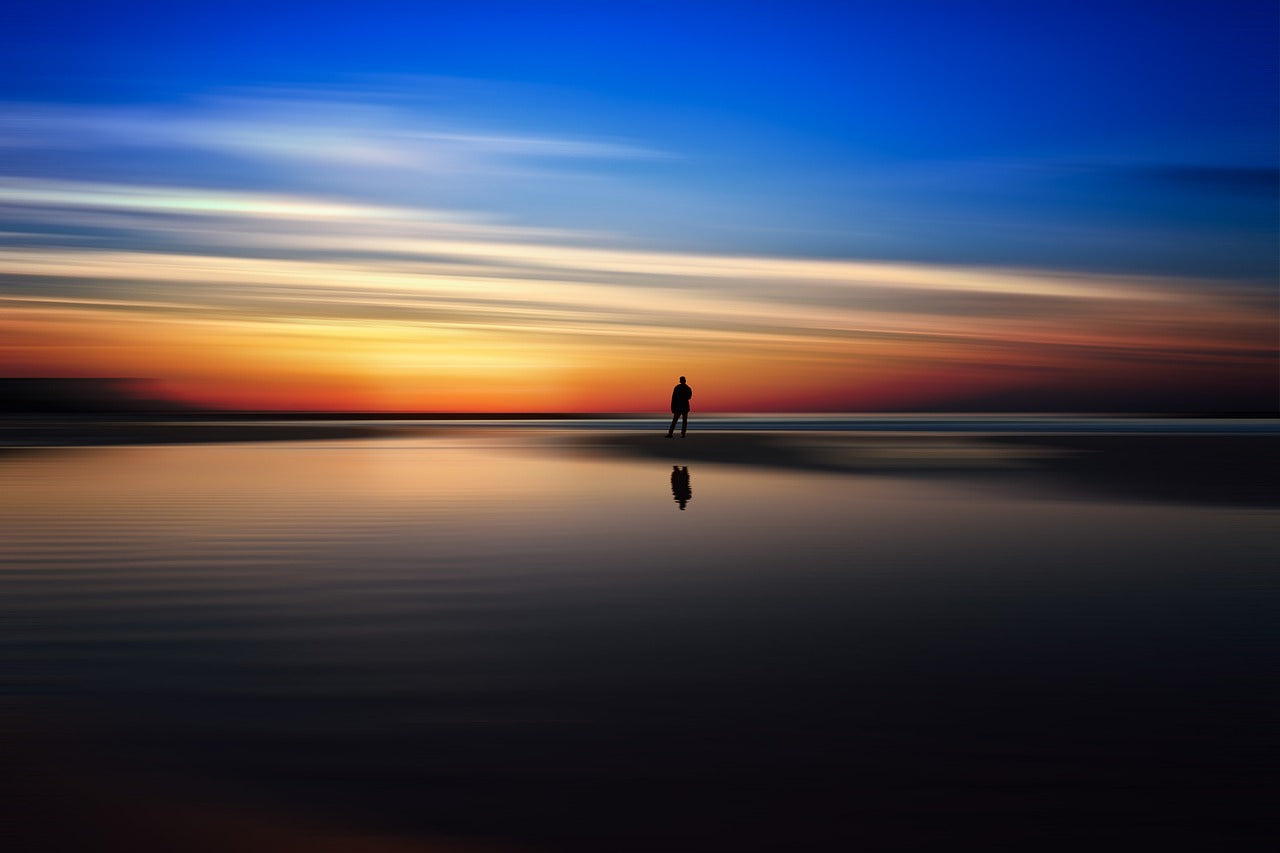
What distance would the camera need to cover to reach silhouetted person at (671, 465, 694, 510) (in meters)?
21.3

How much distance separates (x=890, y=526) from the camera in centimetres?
1681

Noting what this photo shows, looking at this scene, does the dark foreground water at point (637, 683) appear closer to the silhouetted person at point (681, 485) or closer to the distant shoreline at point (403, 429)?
the silhouetted person at point (681, 485)

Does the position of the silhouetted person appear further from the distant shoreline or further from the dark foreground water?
the distant shoreline

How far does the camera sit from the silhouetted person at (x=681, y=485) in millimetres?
21297

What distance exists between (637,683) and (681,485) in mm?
17224

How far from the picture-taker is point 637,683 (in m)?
7.64

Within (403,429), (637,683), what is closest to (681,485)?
(637,683)

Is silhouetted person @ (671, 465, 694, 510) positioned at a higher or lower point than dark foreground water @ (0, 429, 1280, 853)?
higher

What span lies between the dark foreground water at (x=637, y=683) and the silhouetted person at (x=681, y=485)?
377 cm

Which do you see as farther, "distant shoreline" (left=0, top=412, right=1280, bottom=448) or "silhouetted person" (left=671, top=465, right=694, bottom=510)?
"distant shoreline" (left=0, top=412, right=1280, bottom=448)

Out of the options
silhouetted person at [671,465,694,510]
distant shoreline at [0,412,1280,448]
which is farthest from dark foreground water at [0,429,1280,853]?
distant shoreline at [0,412,1280,448]

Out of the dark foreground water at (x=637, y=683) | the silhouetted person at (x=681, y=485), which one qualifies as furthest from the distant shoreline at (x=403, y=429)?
the dark foreground water at (x=637, y=683)

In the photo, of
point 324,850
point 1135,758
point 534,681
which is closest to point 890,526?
point 534,681

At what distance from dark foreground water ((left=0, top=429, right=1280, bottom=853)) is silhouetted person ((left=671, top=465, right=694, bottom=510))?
3770 millimetres
